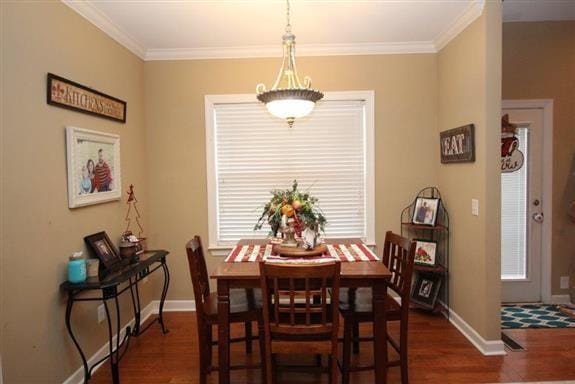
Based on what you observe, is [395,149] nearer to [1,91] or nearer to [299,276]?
[299,276]

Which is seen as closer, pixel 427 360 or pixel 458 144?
pixel 427 360

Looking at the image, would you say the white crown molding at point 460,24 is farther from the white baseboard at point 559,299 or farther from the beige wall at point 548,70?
the white baseboard at point 559,299

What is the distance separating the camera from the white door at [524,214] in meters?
3.63

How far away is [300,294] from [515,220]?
2.80 metres

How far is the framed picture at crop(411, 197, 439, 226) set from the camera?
3.44 metres

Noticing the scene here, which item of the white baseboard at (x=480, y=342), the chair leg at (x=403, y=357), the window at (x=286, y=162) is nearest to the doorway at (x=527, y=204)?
the white baseboard at (x=480, y=342)

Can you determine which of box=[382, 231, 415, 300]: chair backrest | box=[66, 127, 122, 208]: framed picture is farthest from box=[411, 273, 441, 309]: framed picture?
box=[66, 127, 122, 208]: framed picture

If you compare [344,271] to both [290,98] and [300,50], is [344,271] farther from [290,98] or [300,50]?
[300,50]

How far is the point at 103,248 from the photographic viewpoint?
269 centimetres

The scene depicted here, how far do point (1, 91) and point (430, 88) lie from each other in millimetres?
3418

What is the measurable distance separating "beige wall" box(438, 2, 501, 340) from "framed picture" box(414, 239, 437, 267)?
0.54ft

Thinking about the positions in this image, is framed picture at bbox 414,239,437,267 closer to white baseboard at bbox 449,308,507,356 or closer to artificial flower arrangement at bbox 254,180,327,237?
white baseboard at bbox 449,308,507,356

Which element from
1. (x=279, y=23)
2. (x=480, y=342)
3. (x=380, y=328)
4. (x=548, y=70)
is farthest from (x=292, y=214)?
(x=548, y=70)

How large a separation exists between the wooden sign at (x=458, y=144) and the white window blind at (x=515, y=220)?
78 cm
